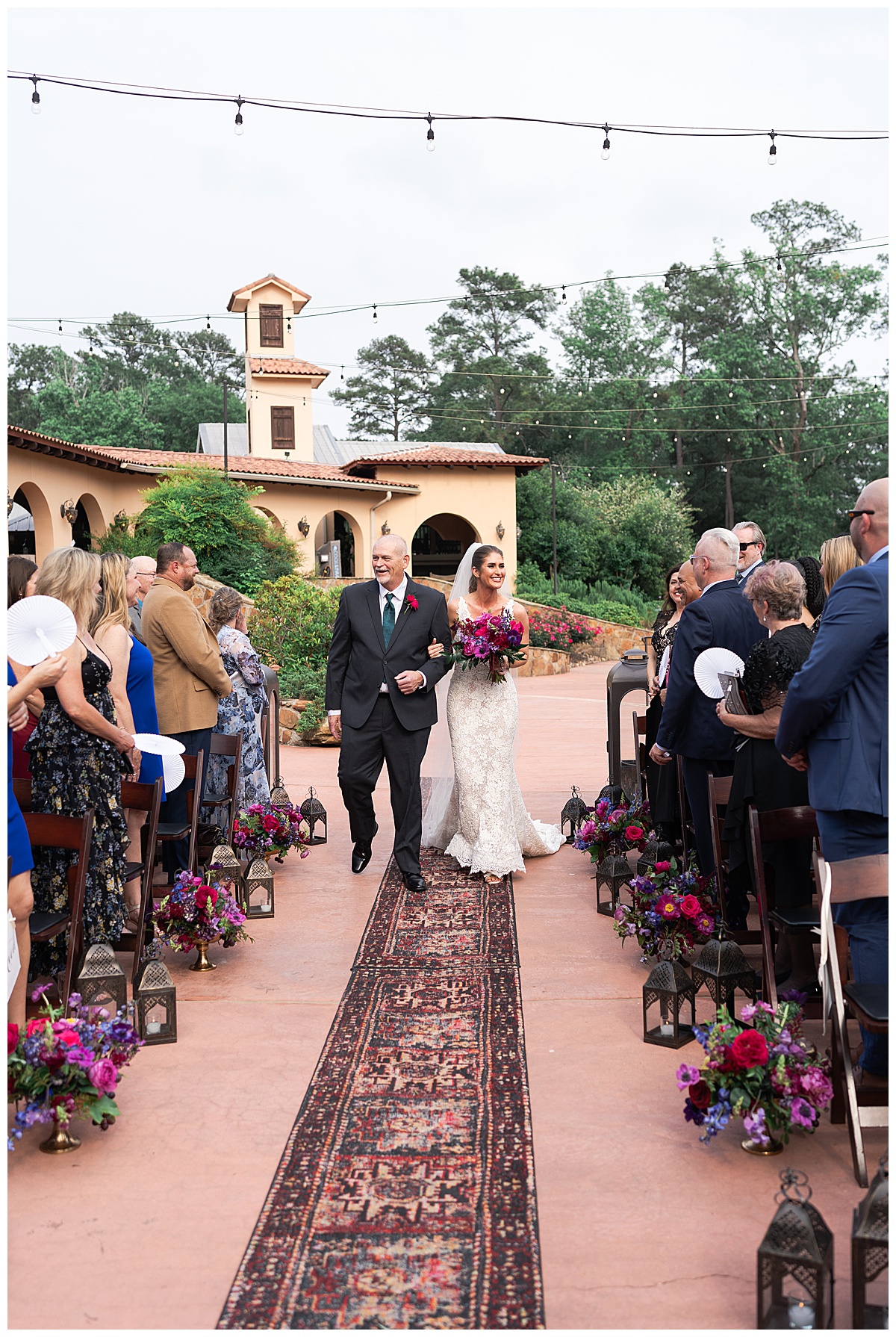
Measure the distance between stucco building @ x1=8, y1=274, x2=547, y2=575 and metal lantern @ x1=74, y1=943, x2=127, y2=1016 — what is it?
1669 cm

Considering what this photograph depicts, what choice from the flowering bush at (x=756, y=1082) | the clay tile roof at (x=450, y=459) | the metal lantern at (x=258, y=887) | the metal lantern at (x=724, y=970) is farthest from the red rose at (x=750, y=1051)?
the clay tile roof at (x=450, y=459)

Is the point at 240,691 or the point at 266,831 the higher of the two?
the point at 240,691

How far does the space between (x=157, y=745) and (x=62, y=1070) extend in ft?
5.73

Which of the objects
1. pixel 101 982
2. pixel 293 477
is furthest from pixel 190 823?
pixel 293 477

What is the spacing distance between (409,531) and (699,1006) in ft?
84.7

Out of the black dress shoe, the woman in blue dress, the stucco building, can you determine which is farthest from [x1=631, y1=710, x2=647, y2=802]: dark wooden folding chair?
the stucco building

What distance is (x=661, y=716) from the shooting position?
236 inches

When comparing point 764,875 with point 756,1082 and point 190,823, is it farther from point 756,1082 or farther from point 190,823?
point 190,823

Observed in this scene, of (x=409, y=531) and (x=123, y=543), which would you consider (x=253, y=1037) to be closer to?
(x=123, y=543)

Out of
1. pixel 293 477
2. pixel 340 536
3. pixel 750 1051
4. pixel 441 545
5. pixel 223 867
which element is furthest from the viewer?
pixel 441 545

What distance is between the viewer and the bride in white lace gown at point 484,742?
6.75 m

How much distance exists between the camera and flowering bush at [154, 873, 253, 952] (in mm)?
5031

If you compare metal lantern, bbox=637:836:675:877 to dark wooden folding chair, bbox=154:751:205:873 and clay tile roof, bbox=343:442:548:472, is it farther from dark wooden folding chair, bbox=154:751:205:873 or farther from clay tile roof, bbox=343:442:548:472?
clay tile roof, bbox=343:442:548:472

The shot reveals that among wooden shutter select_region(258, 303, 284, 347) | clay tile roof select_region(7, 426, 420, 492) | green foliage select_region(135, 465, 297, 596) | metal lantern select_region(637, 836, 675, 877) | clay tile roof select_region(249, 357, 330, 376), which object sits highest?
wooden shutter select_region(258, 303, 284, 347)
